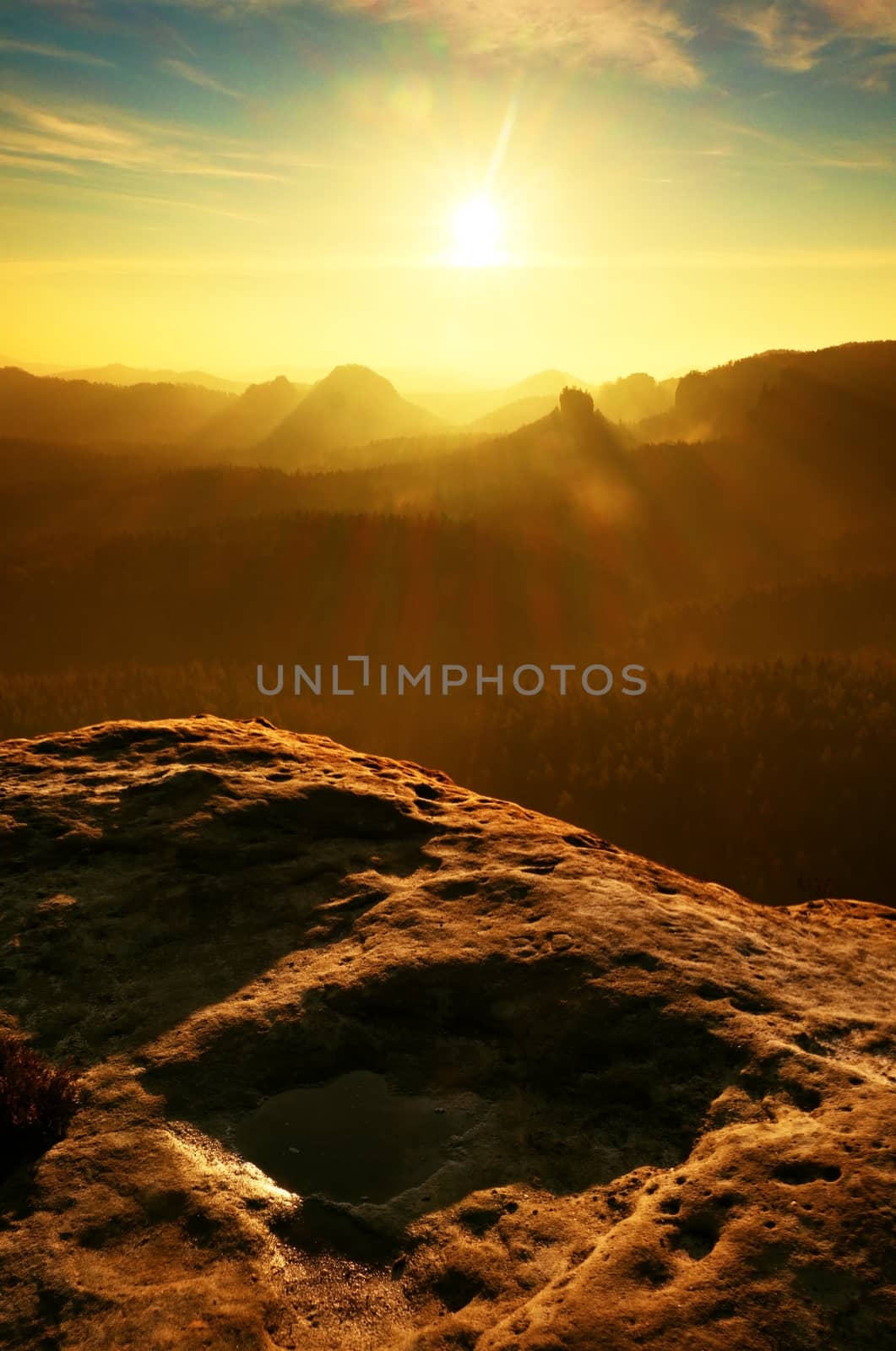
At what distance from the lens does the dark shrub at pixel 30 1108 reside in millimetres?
4285

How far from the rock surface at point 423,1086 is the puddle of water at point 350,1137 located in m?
0.02

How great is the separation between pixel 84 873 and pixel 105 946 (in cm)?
89

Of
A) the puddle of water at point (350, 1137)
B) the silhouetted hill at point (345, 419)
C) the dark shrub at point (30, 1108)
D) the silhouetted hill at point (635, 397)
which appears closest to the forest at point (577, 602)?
→ the puddle of water at point (350, 1137)

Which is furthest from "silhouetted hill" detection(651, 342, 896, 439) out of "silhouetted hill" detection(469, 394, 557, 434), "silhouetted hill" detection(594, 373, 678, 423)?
"silhouetted hill" detection(469, 394, 557, 434)

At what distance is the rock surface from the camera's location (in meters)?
3.45

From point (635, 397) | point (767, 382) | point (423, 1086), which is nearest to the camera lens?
point (423, 1086)

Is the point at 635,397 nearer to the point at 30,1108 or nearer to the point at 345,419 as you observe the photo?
the point at 345,419

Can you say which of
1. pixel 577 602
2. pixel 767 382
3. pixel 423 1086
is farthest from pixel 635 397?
pixel 423 1086

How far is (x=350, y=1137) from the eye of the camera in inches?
177

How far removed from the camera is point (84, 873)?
6578mm

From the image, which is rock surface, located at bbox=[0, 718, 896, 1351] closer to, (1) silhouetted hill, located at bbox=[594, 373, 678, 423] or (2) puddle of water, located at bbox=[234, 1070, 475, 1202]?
(2) puddle of water, located at bbox=[234, 1070, 475, 1202]

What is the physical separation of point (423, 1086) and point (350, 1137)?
1.52 feet

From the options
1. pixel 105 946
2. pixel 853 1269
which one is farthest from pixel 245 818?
pixel 853 1269

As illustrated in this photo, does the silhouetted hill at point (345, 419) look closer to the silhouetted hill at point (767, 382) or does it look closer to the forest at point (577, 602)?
the forest at point (577, 602)
